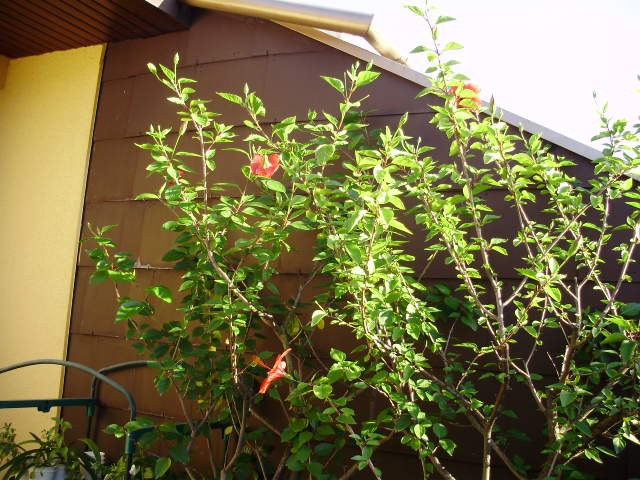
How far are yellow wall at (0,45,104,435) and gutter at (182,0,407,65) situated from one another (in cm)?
119

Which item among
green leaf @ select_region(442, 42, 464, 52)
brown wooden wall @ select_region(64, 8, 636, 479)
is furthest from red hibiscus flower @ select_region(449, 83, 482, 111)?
brown wooden wall @ select_region(64, 8, 636, 479)

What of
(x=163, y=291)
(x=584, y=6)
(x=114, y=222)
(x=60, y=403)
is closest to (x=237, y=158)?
(x=114, y=222)

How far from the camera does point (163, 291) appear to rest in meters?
2.21

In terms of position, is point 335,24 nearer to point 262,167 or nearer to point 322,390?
point 262,167

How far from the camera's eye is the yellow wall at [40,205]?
347 centimetres

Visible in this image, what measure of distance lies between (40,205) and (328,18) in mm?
2008

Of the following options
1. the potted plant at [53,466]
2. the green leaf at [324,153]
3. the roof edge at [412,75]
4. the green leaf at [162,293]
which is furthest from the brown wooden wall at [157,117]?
the green leaf at [324,153]

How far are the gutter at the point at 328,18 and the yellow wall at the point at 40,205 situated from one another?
119 cm

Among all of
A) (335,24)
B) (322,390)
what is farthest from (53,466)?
(335,24)

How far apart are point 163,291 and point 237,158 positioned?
106 centimetres

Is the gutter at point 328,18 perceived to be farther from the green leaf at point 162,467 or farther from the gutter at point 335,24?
the green leaf at point 162,467

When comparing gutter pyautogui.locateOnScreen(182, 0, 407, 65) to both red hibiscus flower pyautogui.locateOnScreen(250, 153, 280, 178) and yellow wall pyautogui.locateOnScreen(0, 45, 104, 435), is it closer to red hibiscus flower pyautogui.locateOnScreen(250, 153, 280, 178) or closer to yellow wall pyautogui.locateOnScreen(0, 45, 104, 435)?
red hibiscus flower pyautogui.locateOnScreen(250, 153, 280, 178)

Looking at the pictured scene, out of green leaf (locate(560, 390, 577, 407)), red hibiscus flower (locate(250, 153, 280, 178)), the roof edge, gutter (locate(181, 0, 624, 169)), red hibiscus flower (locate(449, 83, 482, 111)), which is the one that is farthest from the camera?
gutter (locate(181, 0, 624, 169))

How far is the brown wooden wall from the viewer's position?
285 cm
